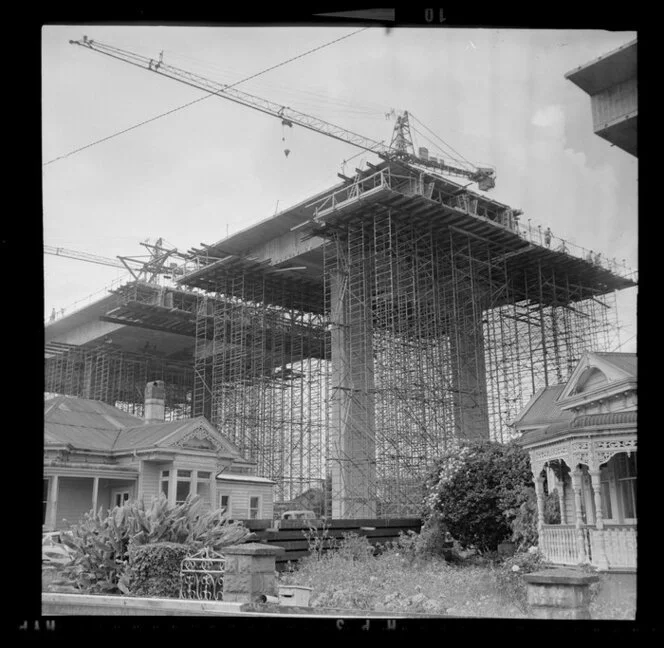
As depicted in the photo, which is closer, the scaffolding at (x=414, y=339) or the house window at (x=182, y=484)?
the house window at (x=182, y=484)

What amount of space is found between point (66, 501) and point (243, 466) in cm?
426

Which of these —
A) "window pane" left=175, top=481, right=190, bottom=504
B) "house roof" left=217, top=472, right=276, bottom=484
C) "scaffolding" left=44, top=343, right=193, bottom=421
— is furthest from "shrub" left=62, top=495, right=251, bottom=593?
"scaffolding" left=44, top=343, right=193, bottom=421

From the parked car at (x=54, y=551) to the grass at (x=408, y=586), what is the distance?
2.66m

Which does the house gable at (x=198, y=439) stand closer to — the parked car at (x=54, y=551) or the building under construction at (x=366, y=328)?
the parked car at (x=54, y=551)

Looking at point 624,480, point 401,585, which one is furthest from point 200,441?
point 624,480

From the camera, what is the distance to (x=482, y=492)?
38.4ft

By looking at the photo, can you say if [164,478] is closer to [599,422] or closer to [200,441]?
[200,441]

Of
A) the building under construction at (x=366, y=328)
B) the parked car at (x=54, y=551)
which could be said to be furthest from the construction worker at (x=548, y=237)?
the parked car at (x=54, y=551)

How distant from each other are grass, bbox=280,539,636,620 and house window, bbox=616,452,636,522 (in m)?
1.78

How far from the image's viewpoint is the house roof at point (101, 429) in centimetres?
1365

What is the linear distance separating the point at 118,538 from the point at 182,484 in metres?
6.80

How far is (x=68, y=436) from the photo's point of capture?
13656mm

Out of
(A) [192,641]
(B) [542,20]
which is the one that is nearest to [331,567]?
(A) [192,641]

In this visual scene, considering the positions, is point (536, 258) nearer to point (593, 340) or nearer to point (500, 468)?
point (593, 340)
